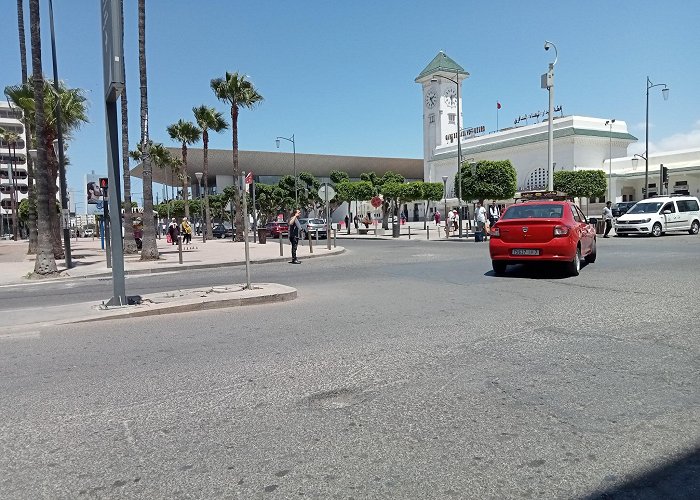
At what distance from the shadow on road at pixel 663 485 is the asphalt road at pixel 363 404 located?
0.01 m

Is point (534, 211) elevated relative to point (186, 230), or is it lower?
elevated

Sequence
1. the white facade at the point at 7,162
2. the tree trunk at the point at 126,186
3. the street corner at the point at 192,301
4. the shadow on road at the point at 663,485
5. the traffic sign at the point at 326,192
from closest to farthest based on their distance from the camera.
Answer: the shadow on road at the point at 663,485, the street corner at the point at 192,301, the tree trunk at the point at 126,186, the traffic sign at the point at 326,192, the white facade at the point at 7,162

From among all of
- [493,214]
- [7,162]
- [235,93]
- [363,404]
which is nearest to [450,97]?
[493,214]

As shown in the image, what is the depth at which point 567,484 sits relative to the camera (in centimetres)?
294

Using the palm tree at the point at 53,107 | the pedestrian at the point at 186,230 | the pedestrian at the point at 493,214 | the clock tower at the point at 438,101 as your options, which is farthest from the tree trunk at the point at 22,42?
the clock tower at the point at 438,101

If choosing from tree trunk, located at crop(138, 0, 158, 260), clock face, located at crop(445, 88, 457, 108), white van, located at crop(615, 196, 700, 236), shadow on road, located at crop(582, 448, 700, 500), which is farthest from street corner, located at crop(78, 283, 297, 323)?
clock face, located at crop(445, 88, 457, 108)

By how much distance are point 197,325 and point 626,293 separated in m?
7.01

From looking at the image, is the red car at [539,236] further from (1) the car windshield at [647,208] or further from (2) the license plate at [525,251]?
(1) the car windshield at [647,208]

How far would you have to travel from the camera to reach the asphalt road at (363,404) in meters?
3.04

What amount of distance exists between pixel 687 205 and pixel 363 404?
93.1 ft

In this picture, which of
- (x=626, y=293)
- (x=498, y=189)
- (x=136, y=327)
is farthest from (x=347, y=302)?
(x=498, y=189)

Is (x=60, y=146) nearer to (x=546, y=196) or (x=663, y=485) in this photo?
(x=546, y=196)

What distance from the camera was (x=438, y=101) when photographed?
79.1 metres

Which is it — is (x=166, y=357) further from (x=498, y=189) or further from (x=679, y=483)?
(x=498, y=189)
